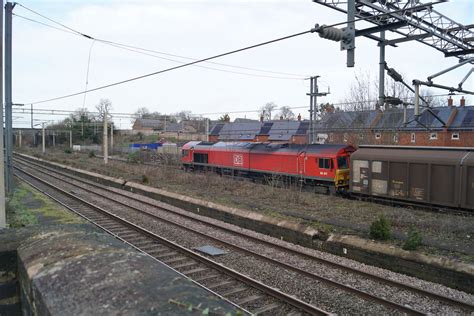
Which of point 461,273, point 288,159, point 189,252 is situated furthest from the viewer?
A: point 288,159

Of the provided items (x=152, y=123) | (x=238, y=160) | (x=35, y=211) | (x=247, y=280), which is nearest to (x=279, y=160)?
(x=238, y=160)

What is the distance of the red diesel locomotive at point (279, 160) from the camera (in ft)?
73.4

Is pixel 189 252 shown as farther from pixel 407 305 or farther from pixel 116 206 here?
pixel 116 206

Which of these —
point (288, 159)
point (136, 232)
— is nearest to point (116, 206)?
point (136, 232)

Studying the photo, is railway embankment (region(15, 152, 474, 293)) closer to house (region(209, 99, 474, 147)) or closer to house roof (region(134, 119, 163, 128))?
house (region(209, 99, 474, 147))

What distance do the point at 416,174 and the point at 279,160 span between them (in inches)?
414

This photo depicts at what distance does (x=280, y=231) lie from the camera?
41.5ft

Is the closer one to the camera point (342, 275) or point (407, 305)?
point (407, 305)

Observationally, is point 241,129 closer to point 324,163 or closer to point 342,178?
point 324,163

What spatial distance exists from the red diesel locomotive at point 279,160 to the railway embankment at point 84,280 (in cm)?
1950

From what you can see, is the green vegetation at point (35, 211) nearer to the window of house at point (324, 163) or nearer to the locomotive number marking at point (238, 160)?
the window of house at point (324, 163)

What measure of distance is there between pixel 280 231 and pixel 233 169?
60.7 feet

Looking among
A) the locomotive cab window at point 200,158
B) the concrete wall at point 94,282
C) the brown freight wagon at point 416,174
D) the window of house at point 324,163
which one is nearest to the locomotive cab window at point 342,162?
the window of house at point 324,163

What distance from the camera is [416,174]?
687 inches
